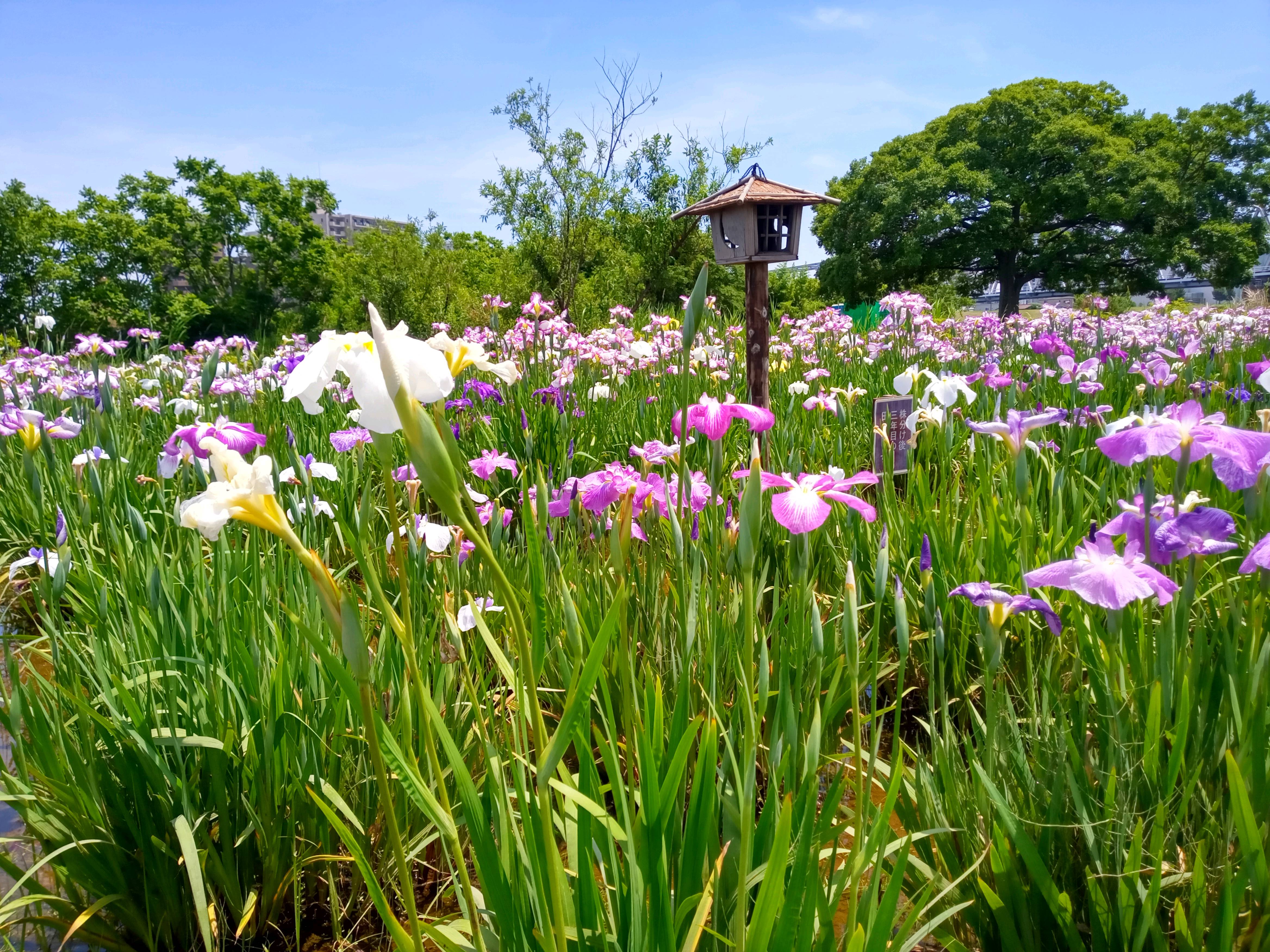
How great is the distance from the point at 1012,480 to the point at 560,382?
2.63m

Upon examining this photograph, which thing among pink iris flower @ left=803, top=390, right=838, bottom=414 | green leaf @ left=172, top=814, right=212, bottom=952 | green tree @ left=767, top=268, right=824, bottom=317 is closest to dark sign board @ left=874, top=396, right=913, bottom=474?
pink iris flower @ left=803, top=390, right=838, bottom=414

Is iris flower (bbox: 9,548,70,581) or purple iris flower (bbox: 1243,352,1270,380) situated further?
purple iris flower (bbox: 1243,352,1270,380)

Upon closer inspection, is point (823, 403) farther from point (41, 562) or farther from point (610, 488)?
point (41, 562)

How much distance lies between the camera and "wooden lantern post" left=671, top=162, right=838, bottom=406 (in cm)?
392

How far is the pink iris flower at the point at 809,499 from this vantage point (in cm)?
125

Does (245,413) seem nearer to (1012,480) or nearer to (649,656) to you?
(649,656)

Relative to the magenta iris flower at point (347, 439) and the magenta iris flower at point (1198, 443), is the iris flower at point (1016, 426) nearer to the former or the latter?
the magenta iris flower at point (1198, 443)

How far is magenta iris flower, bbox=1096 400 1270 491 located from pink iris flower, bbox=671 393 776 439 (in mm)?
607

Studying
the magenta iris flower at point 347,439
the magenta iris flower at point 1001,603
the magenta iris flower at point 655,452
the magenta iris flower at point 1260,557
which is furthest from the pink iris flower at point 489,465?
the magenta iris flower at point 1260,557

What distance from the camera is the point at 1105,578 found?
1.21m

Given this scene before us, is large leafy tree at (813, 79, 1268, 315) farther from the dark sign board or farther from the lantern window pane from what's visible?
the dark sign board

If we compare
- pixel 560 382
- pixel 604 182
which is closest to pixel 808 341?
pixel 560 382

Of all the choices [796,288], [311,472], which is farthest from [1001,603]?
[796,288]

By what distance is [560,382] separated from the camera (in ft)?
15.2
